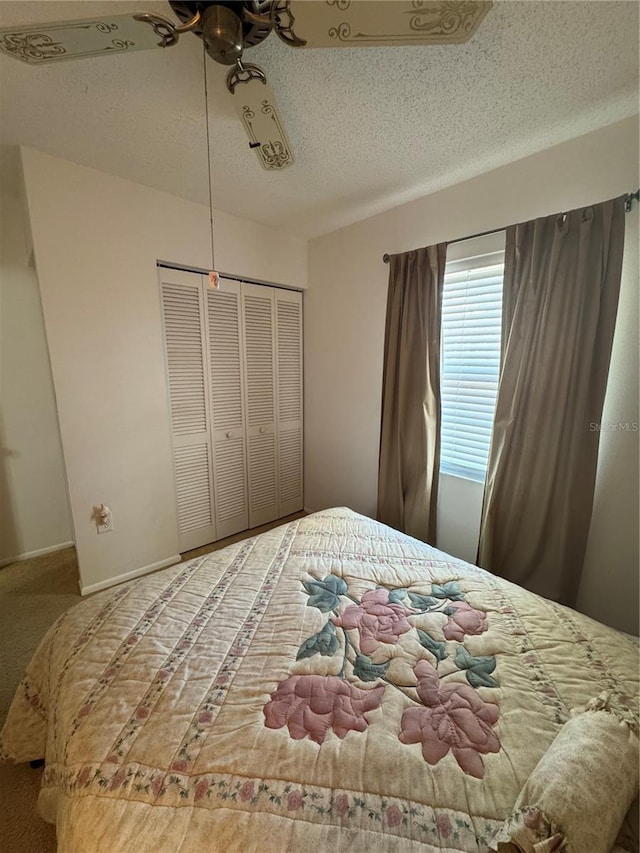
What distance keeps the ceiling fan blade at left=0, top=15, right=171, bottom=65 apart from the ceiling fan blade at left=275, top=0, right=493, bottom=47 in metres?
0.39

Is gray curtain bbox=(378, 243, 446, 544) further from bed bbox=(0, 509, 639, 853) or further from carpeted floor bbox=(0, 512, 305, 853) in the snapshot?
carpeted floor bbox=(0, 512, 305, 853)

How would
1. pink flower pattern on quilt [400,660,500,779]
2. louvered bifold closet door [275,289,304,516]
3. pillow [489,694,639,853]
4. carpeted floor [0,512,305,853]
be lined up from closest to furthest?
1. pillow [489,694,639,853]
2. pink flower pattern on quilt [400,660,500,779]
3. carpeted floor [0,512,305,853]
4. louvered bifold closet door [275,289,304,516]

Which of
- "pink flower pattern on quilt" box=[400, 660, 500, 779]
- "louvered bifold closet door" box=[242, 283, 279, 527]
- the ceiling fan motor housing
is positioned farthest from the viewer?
"louvered bifold closet door" box=[242, 283, 279, 527]

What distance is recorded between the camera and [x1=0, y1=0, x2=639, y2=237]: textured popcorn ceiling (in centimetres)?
111

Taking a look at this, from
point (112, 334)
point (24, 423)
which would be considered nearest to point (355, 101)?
point (112, 334)

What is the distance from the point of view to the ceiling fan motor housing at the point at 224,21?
909 mm

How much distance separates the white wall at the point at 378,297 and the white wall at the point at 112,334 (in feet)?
2.86

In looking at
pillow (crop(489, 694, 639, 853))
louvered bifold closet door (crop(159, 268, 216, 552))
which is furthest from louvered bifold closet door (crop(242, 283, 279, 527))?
pillow (crop(489, 694, 639, 853))

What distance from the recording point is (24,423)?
8.20ft

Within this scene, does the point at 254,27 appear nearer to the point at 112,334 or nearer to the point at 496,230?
the point at 496,230

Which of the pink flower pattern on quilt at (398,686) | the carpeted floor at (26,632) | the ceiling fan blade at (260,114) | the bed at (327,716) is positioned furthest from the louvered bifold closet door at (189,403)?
the pink flower pattern on quilt at (398,686)

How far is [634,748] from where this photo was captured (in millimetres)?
685

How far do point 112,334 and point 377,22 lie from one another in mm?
1944

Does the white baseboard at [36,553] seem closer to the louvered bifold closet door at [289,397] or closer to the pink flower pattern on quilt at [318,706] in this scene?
the louvered bifold closet door at [289,397]
